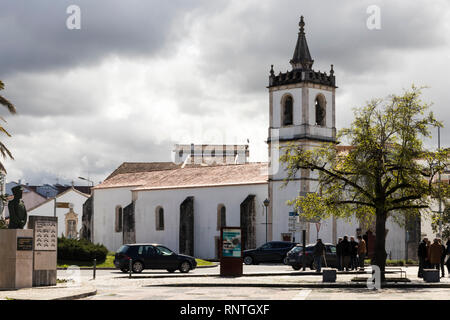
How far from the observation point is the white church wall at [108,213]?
7538 centimetres

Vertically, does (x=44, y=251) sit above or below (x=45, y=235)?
below

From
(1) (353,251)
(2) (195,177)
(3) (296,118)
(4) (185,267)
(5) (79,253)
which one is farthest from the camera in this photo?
(2) (195,177)

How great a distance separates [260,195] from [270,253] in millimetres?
17110

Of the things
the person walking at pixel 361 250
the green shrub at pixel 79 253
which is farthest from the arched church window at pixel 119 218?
the person walking at pixel 361 250

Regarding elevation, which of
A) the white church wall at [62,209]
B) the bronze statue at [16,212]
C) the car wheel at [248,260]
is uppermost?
the white church wall at [62,209]

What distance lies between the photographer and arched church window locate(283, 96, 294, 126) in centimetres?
6475

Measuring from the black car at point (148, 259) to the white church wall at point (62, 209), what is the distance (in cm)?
6063

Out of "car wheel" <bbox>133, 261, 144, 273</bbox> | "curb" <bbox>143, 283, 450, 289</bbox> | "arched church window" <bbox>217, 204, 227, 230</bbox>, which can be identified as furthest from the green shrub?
"arched church window" <bbox>217, 204, 227, 230</bbox>

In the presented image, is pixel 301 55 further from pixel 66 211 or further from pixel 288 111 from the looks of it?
pixel 66 211

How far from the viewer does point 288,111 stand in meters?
65.0

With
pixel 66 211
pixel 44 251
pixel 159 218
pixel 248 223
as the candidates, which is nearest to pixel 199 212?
pixel 159 218

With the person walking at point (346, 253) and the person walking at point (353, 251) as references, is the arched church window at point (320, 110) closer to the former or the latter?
the person walking at point (346, 253)
